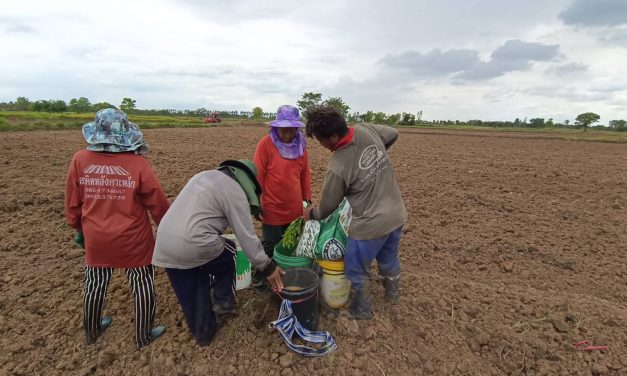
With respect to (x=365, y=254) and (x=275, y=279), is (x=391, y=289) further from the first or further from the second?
(x=275, y=279)

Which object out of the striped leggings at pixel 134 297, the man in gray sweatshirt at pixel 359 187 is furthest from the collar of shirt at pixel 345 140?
the striped leggings at pixel 134 297

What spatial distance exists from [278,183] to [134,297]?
1.48 meters

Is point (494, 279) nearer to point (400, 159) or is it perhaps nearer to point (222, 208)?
point (222, 208)

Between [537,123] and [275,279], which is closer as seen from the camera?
[275,279]

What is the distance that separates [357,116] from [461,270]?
75.3 m

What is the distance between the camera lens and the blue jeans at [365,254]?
279 centimetres

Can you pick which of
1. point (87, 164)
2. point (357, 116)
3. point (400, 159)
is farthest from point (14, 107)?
point (87, 164)

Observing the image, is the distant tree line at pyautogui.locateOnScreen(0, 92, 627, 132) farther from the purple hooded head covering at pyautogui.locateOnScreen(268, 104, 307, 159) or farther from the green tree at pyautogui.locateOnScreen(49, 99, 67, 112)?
the purple hooded head covering at pyautogui.locateOnScreen(268, 104, 307, 159)

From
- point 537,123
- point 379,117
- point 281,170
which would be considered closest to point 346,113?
point 379,117

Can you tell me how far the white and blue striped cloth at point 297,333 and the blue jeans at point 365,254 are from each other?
49 centimetres

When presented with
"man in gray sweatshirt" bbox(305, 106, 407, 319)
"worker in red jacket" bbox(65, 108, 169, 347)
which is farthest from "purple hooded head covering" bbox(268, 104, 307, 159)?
"worker in red jacket" bbox(65, 108, 169, 347)

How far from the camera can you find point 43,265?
4.06m

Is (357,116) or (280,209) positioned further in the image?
(357,116)

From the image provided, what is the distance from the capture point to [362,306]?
3.01 m
